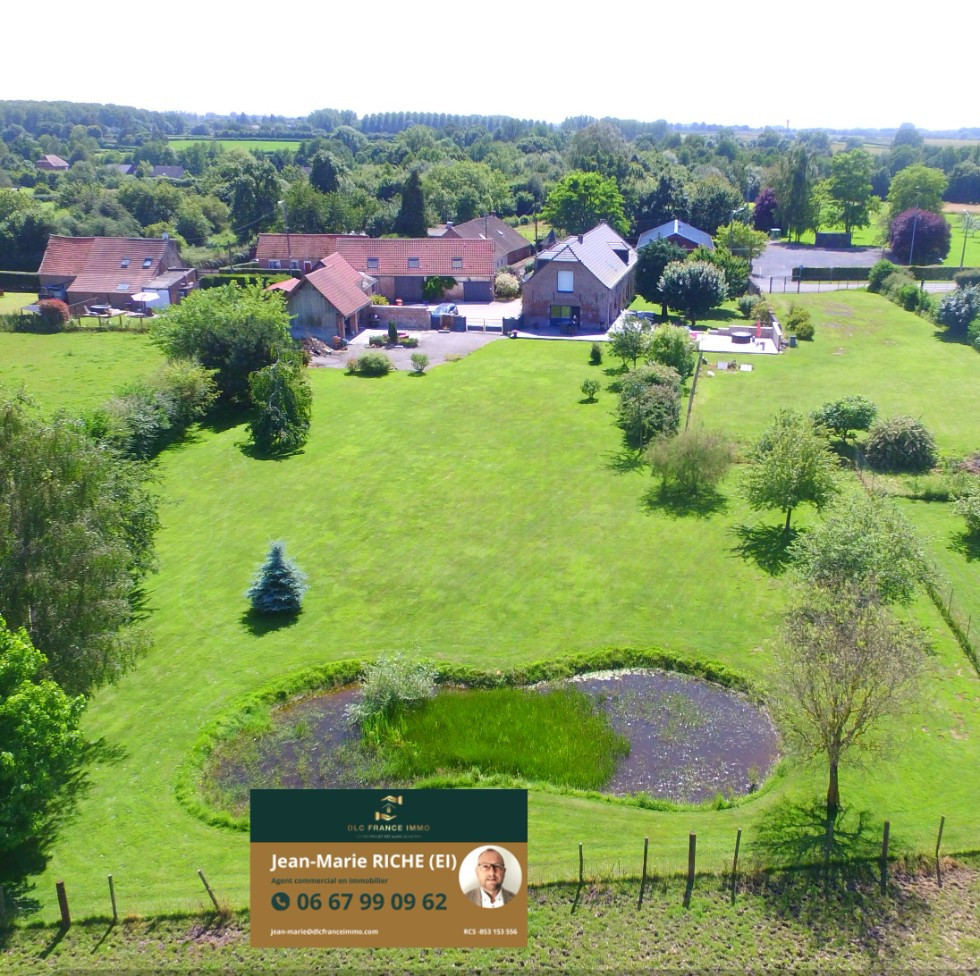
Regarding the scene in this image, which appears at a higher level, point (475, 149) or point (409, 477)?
point (475, 149)

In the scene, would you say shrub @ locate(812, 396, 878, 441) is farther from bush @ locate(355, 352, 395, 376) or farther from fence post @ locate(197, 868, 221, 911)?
fence post @ locate(197, 868, 221, 911)

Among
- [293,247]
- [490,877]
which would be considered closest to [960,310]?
[293,247]

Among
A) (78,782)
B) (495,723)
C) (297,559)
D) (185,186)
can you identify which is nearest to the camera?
(78,782)

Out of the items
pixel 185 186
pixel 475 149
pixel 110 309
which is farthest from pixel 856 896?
pixel 475 149

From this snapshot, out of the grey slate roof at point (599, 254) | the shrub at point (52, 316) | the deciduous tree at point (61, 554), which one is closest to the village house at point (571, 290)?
the grey slate roof at point (599, 254)

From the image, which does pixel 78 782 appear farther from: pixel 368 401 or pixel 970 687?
pixel 368 401

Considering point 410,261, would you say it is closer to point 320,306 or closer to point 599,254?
point 320,306

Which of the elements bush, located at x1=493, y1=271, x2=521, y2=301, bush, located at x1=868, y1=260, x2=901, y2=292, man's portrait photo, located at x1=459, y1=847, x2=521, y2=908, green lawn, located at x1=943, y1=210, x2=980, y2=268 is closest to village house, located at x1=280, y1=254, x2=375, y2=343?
bush, located at x1=493, y1=271, x2=521, y2=301

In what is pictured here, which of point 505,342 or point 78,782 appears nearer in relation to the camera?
point 78,782
